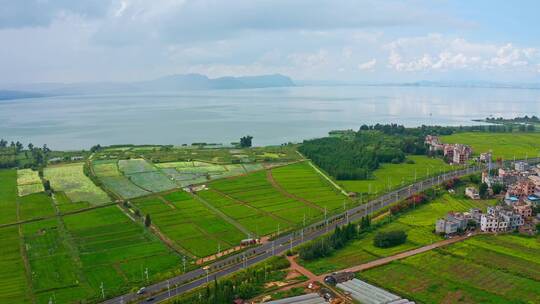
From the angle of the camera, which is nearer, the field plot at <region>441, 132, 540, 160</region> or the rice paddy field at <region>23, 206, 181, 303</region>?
the rice paddy field at <region>23, 206, 181, 303</region>

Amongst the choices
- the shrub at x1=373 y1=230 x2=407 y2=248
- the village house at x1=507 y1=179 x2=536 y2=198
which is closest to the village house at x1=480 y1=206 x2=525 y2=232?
the shrub at x1=373 y1=230 x2=407 y2=248

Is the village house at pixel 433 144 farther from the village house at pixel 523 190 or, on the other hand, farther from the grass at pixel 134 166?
the grass at pixel 134 166

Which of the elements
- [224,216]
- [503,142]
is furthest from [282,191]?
[503,142]

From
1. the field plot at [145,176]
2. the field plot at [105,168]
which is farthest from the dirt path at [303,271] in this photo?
the field plot at [105,168]

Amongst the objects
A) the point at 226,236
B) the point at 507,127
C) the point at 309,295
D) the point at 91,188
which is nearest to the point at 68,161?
the point at 91,188

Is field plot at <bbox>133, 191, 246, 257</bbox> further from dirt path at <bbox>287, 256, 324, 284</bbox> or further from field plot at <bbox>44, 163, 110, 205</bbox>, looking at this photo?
dirt path at <bbox>287, 256, 324, 284</bbox>

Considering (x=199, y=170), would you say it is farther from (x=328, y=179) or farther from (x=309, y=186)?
(x=328, y=179)
